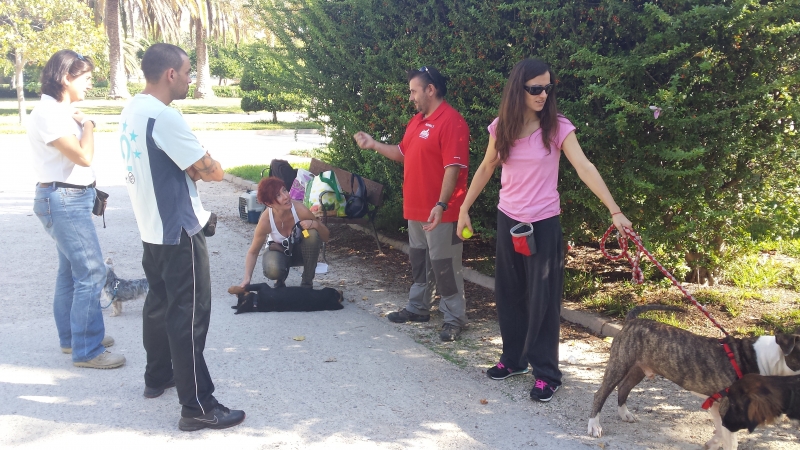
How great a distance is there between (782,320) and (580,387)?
195 cm

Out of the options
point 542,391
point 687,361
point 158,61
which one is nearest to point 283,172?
point 158,61

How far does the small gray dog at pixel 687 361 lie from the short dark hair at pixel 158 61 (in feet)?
9.82

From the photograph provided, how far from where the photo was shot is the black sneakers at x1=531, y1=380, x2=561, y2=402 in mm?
4422

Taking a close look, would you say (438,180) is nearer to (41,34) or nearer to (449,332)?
(449,332)

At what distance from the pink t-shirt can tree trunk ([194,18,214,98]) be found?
3439 centimetres

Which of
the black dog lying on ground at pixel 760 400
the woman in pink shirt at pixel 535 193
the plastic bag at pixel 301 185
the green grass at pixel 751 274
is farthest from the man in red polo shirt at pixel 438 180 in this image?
the plastic bag at pixel 301 185

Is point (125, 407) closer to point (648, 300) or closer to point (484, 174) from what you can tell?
point (484, 174)

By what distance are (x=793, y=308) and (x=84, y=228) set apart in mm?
5554

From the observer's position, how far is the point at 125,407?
431 centimetres

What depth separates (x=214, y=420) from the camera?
13.2ft

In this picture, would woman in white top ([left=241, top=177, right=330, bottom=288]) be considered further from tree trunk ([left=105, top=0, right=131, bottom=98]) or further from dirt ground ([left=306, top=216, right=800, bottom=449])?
tree trunk ([left=105, top=0, right=131, bottom=98])

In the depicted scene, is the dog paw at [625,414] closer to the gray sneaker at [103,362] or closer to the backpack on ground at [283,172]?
the gray sneaker at [103,362]

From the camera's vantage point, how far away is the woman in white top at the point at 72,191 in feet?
15.4

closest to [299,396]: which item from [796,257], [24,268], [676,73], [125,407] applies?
[125,407]
